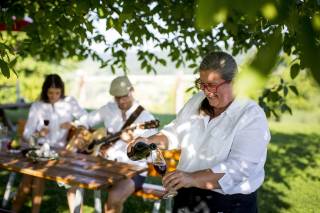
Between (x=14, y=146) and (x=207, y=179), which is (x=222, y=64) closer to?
(x=207, y=179)

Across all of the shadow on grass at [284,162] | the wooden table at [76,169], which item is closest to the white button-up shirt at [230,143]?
the wooden table at [76,169]

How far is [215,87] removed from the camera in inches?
107

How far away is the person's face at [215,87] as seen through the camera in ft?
8.86

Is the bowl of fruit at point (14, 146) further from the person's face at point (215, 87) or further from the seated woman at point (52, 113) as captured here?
the person's face at point (215, 87)

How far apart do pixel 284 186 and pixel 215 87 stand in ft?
15.0

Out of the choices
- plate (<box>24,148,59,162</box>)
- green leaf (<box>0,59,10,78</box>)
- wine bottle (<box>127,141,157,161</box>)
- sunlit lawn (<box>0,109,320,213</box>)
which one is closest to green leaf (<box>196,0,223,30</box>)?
green leaf (<box>0,59,10,78</box>)

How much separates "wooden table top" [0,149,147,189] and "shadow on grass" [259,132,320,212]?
2.46 metres

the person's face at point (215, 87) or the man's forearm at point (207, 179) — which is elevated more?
the person's face at point (215, 87)

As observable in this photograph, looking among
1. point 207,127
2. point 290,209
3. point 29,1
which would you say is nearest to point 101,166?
point 207,127

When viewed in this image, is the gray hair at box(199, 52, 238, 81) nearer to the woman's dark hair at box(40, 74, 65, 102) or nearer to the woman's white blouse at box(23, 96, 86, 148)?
the woman's dark hair at box(40, 74, 65, 102)

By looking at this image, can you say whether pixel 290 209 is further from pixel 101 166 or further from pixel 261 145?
pixel 261 145

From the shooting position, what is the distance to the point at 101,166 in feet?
12.9

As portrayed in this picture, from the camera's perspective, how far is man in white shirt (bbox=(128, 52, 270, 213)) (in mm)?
2549

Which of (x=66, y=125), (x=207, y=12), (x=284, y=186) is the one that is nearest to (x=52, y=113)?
(x=66, y=125)
